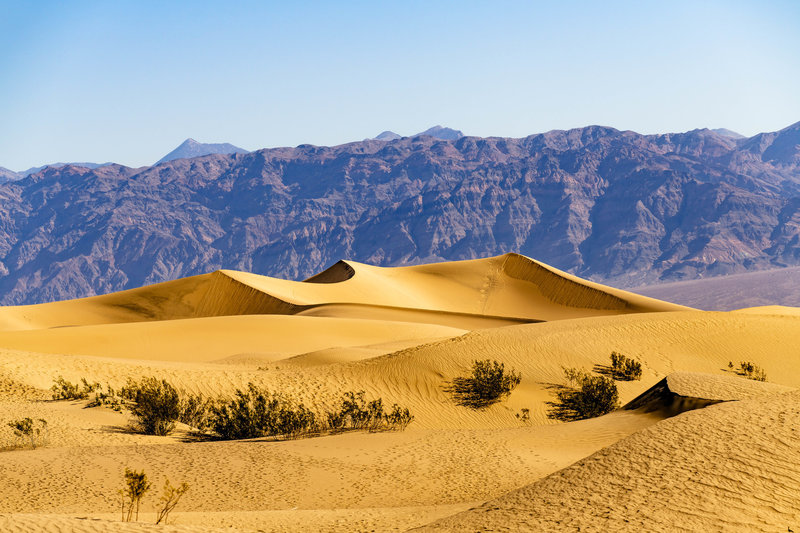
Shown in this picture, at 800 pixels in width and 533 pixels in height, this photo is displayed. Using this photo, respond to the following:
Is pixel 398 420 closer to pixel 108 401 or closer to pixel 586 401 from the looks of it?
pixel 586 401

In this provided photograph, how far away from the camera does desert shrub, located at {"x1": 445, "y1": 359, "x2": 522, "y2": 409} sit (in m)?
18.0

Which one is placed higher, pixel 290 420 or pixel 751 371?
pixel 751 371

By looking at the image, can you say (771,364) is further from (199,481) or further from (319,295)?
(319,295)

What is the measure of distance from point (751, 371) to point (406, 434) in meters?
→ 10.4

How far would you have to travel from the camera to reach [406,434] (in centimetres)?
1384

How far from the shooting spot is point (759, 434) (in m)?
9.01

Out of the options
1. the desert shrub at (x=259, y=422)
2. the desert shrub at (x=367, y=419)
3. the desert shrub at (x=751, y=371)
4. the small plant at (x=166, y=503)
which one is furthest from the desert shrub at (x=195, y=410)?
the desert shrub at (x=751, y=371)

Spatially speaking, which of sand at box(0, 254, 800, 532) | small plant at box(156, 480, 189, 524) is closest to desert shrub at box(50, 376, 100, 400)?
sand at box(0, 254, 800, 532)

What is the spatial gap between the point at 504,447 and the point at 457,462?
1220 millimetres

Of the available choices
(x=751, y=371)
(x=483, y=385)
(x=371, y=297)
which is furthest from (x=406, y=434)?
(x=371, y=297)

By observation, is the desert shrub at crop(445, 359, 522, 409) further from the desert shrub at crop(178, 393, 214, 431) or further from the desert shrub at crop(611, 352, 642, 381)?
the desert shrub at crop(178, 393, 214, 431)

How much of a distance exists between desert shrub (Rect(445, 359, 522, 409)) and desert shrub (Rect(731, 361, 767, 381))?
5.64 meters

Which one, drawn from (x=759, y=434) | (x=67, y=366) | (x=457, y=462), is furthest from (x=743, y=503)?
(x=67, y=366)

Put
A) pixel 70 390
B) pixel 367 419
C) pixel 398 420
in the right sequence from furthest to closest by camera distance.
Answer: pixel 70 390, pixel 398 420, pixel 367 419
